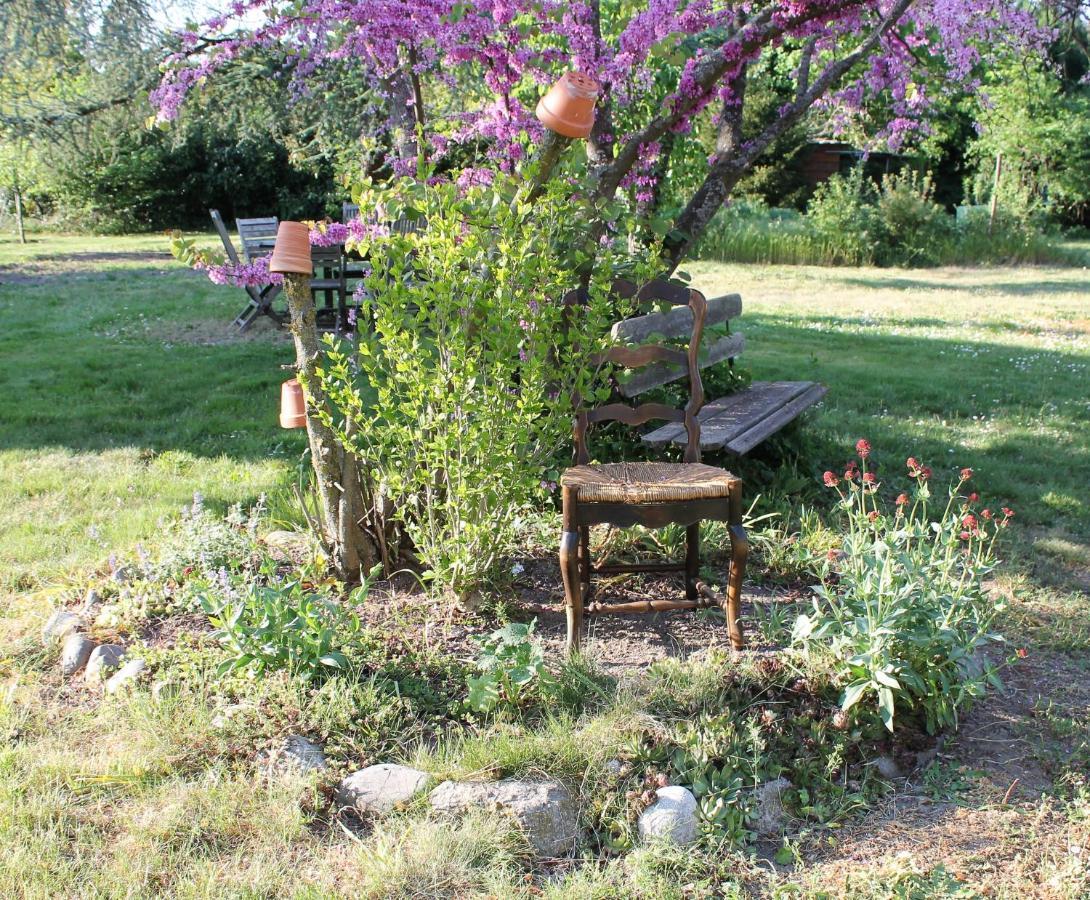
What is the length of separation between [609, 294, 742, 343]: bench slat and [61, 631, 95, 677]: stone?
2193 mm

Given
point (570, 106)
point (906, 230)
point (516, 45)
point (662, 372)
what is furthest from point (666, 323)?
point (906, 230)

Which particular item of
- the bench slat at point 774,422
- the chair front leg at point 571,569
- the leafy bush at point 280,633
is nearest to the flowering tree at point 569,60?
the bench slat at point 774,422

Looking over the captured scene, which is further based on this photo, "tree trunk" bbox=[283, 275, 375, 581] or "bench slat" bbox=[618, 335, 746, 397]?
"bench slat" bbox=[618, 335, 746, 397]

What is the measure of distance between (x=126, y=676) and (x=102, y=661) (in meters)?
0.17

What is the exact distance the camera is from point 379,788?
266cm

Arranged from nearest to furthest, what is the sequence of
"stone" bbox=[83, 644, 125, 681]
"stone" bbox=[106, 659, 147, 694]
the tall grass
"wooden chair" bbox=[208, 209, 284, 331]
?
"stone" bbox=[106, 659, 147, 694] < "stone" bbox=[83, 644, 125, 681] < "wooden chair" bbox=[208, 209, 284, 331] < the tall grass

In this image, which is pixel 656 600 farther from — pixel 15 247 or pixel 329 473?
pixel 15 247

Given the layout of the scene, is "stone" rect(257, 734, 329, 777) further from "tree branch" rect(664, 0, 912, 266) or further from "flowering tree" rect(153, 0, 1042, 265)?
"tree branch" rect(664, 0, 912, 266)

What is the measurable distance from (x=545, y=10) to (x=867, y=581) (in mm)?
3428

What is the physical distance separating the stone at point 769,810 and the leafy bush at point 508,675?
673mm

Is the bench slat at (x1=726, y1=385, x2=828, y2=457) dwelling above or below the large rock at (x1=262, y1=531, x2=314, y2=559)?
above

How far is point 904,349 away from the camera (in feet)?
30.3

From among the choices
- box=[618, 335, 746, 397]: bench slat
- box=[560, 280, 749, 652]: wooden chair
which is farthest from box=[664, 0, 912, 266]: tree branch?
box=[560, 280, 749, 652]: wooden chair

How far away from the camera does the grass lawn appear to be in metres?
2.45
